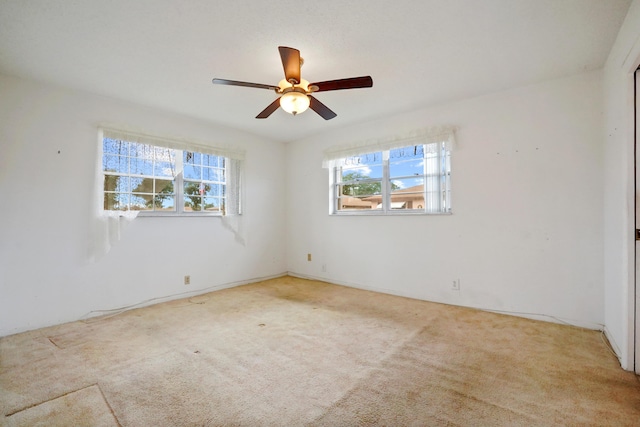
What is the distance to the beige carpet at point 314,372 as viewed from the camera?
155cm

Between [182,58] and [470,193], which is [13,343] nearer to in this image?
[182,58]

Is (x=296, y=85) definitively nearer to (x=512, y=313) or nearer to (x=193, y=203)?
(x=193, y=203)

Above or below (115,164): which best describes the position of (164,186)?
below

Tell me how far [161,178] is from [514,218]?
13.7 ft

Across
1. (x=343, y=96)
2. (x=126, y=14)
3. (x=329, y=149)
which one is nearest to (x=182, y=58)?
(x=126, y=14)

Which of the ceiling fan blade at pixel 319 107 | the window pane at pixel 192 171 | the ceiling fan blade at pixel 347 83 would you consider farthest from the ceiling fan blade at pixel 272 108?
the window pane at pixel 192 171

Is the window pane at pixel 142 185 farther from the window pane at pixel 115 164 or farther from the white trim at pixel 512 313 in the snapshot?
the white trim at pixel 512 313

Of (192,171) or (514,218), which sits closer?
(514,218)

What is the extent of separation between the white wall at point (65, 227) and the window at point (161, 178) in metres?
0.17

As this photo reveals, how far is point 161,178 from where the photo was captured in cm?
366

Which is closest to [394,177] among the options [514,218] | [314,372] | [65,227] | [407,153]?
[407,153]

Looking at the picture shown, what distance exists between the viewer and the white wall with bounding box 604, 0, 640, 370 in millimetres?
1931

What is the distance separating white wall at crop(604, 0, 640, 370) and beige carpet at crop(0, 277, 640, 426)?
29 centimetres

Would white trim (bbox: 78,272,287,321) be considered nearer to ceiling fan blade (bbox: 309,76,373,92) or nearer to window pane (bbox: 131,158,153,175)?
window pane (bbox: 131,158,153,175)
